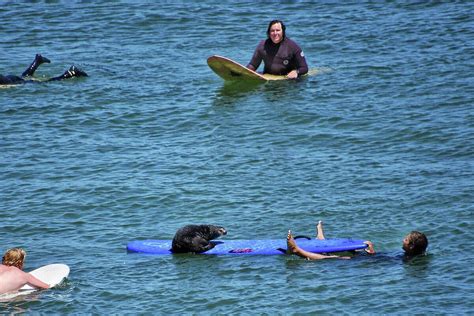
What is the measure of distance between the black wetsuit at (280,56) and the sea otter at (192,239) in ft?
25.1

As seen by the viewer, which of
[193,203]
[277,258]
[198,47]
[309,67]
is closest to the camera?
[277,258]

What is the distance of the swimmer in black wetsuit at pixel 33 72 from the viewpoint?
72.8 feet

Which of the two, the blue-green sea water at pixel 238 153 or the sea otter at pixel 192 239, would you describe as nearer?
the blue-green sea water at pixel 238 153

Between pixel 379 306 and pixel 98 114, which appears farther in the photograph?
pixel 98 114

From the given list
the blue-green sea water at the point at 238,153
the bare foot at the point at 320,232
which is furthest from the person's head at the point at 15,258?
the bare foot at the point at 320,232

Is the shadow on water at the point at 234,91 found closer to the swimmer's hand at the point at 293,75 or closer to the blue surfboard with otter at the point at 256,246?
the swimmer's hand at the point at 293,75

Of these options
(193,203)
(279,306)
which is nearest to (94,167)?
(193,203)

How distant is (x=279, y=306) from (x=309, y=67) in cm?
1029

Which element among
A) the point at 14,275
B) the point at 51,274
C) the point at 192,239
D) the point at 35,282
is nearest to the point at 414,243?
the point at 192,239

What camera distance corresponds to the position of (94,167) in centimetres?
1845

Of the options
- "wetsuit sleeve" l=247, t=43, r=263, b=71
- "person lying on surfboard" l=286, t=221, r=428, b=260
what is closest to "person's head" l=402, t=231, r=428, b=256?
"person lying on surfboard" l=286, t=221, r=428, b=260

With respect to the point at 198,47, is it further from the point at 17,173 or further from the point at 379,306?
the point at 379,306

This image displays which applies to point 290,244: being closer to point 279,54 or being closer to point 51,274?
point 51,274

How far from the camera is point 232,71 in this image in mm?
22062
